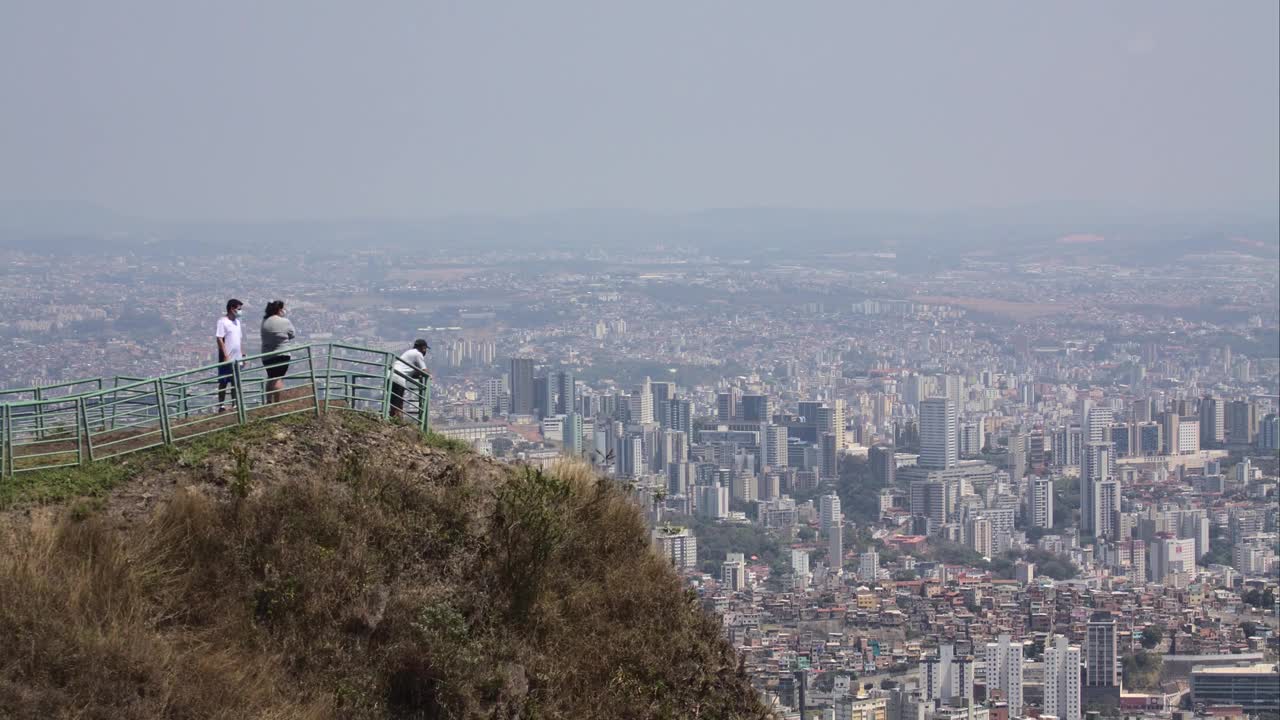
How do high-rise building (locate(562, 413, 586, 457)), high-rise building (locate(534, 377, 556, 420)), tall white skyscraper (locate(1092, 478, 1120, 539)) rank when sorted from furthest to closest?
high-rise building (locate(534, 377, 556, 420)) < tall white skyscraper (locate(1092, 478, 1120, 539)) < high-rise building (locate(562, 413, 586, 457))

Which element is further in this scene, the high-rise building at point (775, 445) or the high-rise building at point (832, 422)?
the high-rise building at point (832, 422)

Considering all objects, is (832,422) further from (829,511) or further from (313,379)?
(313,379)

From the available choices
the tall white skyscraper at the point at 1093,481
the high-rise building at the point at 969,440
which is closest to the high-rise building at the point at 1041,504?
the tall white skyscraper at the point at 1093,481

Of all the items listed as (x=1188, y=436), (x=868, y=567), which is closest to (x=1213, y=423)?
(x=1188, y=436)

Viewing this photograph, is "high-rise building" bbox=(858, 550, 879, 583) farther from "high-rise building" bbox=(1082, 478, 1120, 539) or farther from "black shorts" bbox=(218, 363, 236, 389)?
"black shorts" bbox=(218, 363, 236, 389)

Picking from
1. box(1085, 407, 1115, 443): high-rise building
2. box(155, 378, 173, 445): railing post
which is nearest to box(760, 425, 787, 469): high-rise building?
box(1085, 407, 1115, 443): high-rise building

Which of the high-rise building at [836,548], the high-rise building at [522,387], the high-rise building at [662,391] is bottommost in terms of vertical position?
the high-rise building at [836,548]

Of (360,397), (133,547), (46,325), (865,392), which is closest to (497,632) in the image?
(133,547)

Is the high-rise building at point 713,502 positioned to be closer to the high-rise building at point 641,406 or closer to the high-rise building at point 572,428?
the high-rise building at point 572,428
